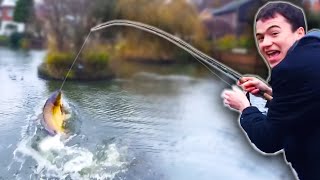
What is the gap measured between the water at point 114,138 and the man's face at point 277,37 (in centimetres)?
183

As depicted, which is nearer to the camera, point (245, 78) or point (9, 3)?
point (245, 78)

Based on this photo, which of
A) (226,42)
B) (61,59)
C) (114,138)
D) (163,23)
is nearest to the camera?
(114,138)

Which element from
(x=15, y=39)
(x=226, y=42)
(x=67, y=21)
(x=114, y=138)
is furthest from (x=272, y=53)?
(x=226, y=42)

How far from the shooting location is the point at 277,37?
1.83 feet

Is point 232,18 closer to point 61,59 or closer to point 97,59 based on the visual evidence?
point 97,59

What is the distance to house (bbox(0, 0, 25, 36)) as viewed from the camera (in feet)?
8.85

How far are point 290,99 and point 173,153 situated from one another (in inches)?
83.1

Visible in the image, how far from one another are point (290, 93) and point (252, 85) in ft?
0.46

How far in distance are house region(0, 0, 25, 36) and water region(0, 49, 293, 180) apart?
16cm

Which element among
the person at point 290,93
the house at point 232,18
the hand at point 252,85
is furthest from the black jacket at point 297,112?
the house at point 232,18

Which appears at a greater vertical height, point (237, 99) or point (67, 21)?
point (237, 99)

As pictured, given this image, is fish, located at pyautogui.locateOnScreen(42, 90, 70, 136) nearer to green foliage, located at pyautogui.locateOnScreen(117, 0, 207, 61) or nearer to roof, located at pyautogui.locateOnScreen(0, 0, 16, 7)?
roof, located at pyautogui.locateOnScreen(0, 0, 16, 7)

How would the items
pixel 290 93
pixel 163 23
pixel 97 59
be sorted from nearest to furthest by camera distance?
pixel 290 93, pixel 97 59, pixel 163 23

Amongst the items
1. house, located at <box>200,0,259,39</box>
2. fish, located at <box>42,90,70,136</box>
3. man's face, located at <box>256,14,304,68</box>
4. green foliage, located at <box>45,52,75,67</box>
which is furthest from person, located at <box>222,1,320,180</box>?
house, located at <box>200,0,259,39</box>
